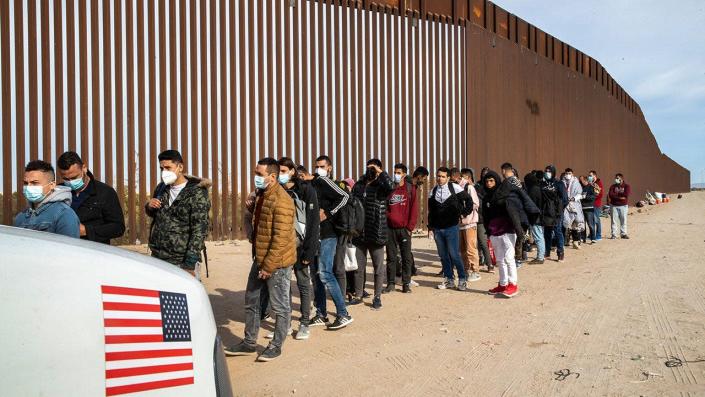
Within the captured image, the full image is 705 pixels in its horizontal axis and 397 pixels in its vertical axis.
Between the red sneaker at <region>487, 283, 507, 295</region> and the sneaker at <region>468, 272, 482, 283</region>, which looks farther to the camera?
the sneaker at <region>468, 272, 482, 283</region>

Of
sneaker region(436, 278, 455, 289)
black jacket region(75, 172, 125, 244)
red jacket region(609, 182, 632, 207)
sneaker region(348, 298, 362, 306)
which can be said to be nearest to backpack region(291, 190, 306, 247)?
black jacket region(75, 172, 125, 244)

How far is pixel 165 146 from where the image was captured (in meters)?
10.9

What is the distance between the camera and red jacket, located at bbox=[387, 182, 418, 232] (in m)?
7.77

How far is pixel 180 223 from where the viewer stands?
4.54 metres

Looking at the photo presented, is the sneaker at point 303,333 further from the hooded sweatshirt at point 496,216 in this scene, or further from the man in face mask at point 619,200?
the man in face mask at point 619,200

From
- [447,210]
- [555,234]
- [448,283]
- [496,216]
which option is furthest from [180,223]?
[555,234]

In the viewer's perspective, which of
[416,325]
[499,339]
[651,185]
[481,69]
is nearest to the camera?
[499,339]

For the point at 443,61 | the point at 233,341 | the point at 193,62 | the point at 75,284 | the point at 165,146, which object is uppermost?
the point at 443,61

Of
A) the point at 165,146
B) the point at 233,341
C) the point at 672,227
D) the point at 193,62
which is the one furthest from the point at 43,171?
the point at 672,227

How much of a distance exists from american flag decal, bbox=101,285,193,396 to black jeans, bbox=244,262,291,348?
114 inches

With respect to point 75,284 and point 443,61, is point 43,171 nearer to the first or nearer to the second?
point 75,284

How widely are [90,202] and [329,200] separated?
247 cm

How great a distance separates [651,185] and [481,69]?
34.4m

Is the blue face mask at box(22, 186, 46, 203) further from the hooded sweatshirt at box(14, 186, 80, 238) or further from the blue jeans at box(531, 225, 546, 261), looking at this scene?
the blue jeans at box(531, 225, 546, 261)
